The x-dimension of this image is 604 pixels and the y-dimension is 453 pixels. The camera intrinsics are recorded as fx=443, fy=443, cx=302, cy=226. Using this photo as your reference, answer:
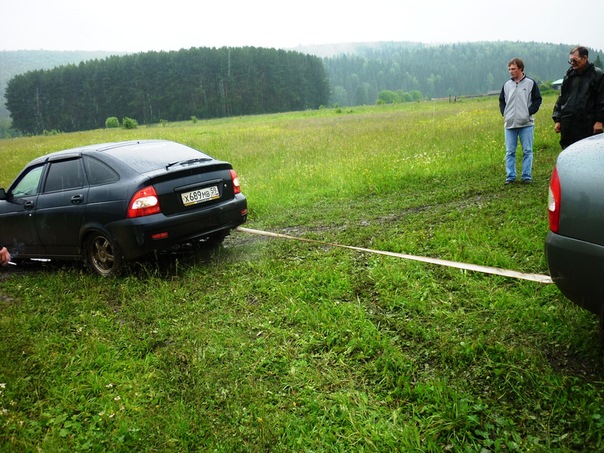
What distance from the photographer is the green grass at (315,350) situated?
2.53 metres

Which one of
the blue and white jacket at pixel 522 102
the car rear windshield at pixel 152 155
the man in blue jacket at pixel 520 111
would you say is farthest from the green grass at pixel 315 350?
the blue and white jacket at pixel 522 102

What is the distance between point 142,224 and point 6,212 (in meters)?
2.75

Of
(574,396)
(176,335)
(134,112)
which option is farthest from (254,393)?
(134,112)

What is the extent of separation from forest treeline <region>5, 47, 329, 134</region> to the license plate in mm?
87879

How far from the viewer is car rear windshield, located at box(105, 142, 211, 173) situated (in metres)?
5.19

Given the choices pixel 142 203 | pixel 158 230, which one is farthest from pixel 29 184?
pixel 158 230

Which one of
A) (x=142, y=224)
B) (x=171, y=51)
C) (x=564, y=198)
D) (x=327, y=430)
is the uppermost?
(x=171, y=51)

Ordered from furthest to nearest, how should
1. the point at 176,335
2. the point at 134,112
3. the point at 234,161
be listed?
the point at 134,112 → the point at 234,161 → the point at 176,335

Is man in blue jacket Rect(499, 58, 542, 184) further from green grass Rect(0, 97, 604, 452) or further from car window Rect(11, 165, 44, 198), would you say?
car window Rect(11, 165, 44, 198)

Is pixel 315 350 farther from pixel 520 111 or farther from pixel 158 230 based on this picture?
pixel 520 111

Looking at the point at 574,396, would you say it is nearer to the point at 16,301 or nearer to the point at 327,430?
the point at 327,430

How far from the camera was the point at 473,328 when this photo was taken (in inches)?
131

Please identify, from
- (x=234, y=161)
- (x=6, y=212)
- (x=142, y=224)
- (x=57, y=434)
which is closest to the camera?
(x=57, y=434)

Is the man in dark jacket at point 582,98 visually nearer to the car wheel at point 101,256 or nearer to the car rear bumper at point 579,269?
the car rear bumper at point 579,269
